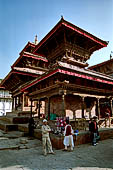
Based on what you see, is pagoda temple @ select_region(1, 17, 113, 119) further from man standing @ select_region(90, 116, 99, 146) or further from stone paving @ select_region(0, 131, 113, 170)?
stone paving @ select_region(0, 131, 113, 170)

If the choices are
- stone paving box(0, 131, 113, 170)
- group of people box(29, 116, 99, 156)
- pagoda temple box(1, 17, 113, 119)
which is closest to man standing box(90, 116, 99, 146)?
group of people box(29, 116, 99, 156)

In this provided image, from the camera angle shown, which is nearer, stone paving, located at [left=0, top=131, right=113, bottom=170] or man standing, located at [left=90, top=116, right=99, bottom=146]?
stone paving, located at [left=0, top=131, right=113, bottom=170]

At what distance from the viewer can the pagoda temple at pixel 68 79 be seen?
25.6 ft

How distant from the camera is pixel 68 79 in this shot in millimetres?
8016

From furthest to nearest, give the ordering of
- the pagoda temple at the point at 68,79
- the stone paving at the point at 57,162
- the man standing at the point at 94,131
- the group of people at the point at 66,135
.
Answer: the pagoda temple at the point at 68,79 < the man standing at the point at 94,131 < the group of people at the point at 66,135 < the stone paving at the point at 57,162

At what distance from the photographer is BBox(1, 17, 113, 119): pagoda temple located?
7805mm

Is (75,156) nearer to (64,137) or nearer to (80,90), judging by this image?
(64,137)

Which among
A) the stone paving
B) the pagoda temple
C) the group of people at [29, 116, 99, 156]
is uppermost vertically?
the pagoda temple

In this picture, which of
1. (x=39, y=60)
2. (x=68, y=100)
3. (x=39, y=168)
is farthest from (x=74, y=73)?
(x=39, y=60)

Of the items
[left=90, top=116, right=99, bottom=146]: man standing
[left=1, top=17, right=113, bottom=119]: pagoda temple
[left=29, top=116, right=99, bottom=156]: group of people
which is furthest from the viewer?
[left=1, top=17, right=113, bottom=119]: pagoda temple

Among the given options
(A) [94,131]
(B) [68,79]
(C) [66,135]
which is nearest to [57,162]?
(C) [66,135]

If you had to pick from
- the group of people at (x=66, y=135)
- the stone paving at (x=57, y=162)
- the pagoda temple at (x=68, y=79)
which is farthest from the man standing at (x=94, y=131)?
the pagoda temple at (x=68, y=79)

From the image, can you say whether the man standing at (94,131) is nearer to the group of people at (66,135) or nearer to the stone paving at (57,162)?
the group of people at (66,135)

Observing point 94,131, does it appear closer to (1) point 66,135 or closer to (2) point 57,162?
(1) point 66,135
